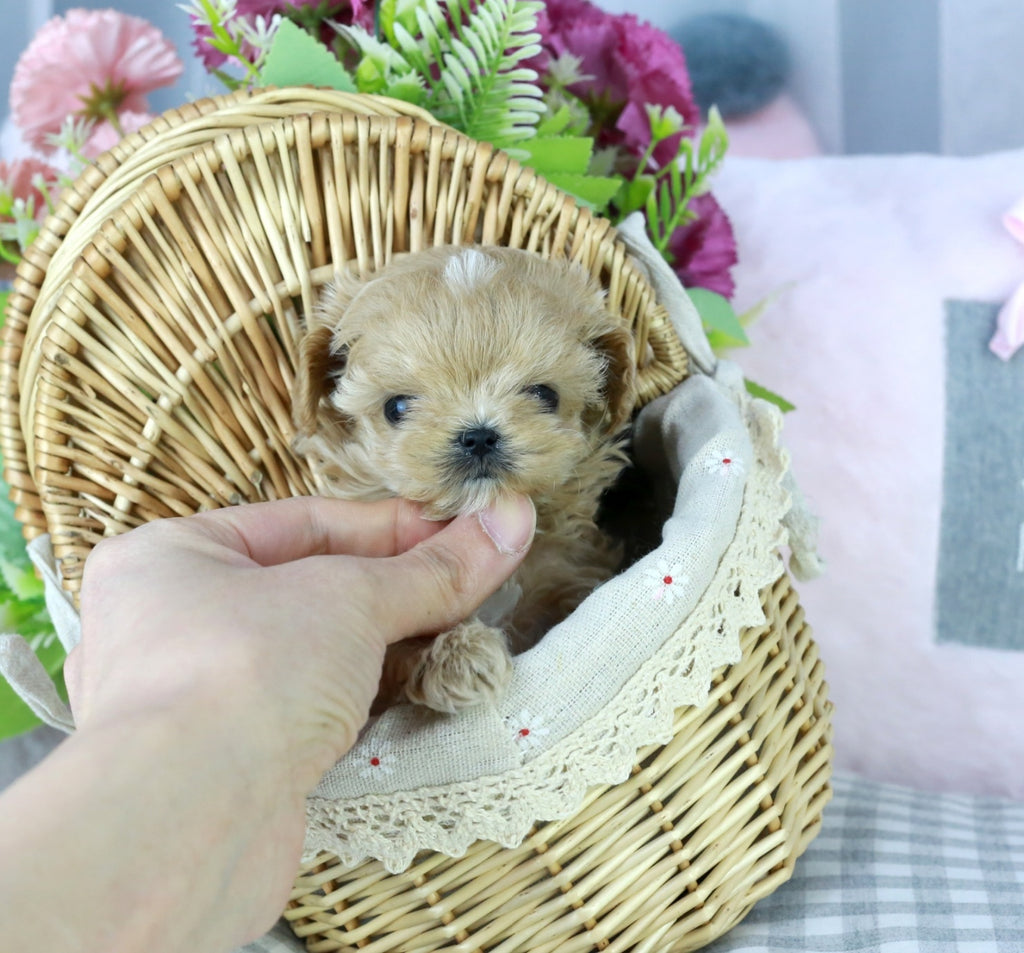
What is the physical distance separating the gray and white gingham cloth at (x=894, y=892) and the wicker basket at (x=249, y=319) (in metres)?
0.10

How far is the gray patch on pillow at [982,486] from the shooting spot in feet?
5.78

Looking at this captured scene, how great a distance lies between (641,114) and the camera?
1.68 m

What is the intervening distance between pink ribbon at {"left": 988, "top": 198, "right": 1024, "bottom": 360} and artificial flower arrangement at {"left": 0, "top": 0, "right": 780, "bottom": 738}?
1.46 feet

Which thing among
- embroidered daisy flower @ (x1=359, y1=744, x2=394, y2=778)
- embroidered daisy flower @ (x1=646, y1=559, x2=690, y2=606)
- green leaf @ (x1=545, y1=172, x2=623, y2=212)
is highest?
green leaf @ (x1=545, y1=172, x2=623, y2=212)

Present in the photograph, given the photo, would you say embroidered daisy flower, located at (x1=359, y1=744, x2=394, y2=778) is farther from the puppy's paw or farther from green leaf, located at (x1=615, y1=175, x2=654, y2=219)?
green leaf, located at (x1=615, y1=175, x2=654, y2=219)

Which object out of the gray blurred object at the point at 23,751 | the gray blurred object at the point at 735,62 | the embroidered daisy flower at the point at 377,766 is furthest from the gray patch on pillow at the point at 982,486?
the gray blurred object at the point at 23,751

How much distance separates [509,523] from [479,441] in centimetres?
11

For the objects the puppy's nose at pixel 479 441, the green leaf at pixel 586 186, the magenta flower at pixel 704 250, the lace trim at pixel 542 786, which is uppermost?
the green leaf at pixel 586 186

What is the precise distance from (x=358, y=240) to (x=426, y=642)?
0.56 m

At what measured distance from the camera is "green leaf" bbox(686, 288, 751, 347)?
5.36 feet

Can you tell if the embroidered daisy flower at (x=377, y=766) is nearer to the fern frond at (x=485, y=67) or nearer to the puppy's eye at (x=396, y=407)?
the puppy's eye at (x=396, y=407)

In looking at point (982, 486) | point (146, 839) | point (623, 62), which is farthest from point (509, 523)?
point (982, 486)

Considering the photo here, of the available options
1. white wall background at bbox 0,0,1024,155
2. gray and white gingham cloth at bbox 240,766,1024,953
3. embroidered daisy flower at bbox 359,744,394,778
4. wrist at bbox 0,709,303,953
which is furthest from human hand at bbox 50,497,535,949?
white wall background at bbox 0,0,1024,155

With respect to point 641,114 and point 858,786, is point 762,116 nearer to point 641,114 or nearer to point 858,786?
point 641,114
